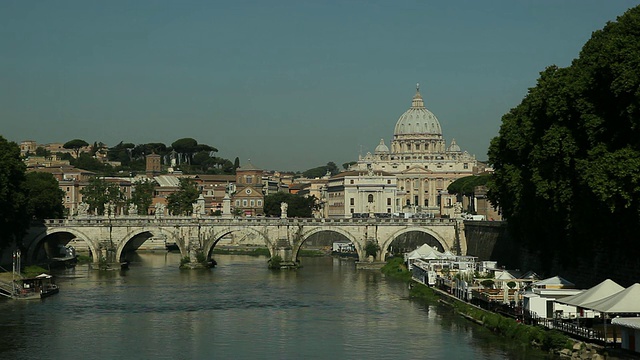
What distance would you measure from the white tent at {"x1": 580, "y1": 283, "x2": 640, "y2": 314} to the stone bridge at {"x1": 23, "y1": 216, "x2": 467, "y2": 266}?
164 ft

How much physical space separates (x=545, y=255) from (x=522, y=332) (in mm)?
14711

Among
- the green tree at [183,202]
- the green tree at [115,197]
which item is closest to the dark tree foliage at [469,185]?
the green tree at [183,202]

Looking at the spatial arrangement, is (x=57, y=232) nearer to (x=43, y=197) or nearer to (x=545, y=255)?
(x=43, y=197)

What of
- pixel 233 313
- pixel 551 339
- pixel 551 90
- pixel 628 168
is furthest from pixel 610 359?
pixel 233 313

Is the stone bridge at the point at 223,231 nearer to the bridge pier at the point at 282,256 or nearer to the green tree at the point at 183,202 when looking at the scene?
the bridge pier at the point at 282,256

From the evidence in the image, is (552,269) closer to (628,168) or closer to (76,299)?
(628,168)

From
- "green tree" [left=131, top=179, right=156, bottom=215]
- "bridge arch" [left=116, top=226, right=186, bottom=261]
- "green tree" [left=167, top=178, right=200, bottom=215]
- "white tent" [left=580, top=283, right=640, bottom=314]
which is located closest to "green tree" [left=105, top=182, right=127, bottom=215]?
"green tree" [left=131, top=179, right=156, bottom=215]

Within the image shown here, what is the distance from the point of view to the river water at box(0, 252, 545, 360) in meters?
48.4

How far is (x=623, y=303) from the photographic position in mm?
41156

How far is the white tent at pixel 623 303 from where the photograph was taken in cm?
4084

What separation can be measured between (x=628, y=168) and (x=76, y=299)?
35139 mm

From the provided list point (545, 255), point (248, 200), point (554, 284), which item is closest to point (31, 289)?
point (545, 255)

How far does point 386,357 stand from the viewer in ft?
153

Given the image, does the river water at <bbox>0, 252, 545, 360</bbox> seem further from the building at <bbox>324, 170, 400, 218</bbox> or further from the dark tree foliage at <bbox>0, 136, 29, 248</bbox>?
the building at <bbox>324, 170, 400, 218</bbox>
